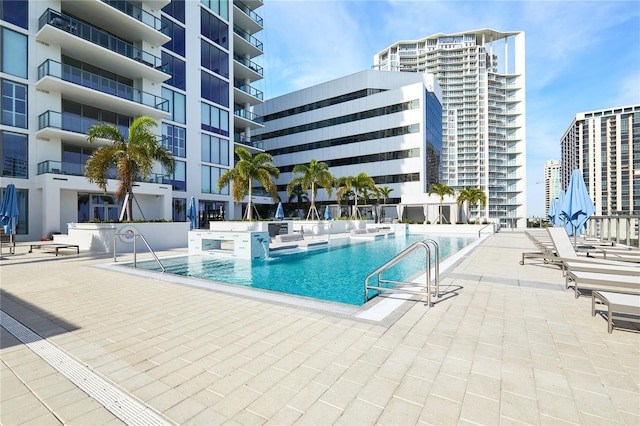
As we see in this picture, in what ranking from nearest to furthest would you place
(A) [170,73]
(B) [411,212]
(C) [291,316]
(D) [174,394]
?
1. (D) [174,394]
2. (C) [291,316]
3. (A) [170,73]
4. (B) [411,212]

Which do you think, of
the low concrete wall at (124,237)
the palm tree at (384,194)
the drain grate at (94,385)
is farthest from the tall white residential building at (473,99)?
the drain grate at (94,385)

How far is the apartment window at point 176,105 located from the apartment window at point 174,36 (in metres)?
4.05

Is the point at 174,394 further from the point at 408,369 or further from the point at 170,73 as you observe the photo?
the point at 170,73

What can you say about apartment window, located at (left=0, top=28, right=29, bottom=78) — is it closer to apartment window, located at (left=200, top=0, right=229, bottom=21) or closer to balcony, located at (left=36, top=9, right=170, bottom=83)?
balcony, located at (left=36, top=9, right=170, bottom=83)

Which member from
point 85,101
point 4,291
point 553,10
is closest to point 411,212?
point 553,10

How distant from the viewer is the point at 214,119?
102 feet

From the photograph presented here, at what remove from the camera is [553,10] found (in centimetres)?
1180

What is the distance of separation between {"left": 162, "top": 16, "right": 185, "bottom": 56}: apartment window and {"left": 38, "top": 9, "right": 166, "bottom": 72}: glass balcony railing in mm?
2585

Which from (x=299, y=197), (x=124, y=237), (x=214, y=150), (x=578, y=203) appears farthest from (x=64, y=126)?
(x=299, y=197)

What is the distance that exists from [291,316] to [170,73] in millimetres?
30013

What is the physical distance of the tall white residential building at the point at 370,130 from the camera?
39438 millimetres

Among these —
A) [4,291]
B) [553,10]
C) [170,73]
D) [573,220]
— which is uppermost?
[170,73]

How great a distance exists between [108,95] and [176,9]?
41.0 ft

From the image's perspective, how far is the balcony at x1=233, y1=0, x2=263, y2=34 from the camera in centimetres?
3428
